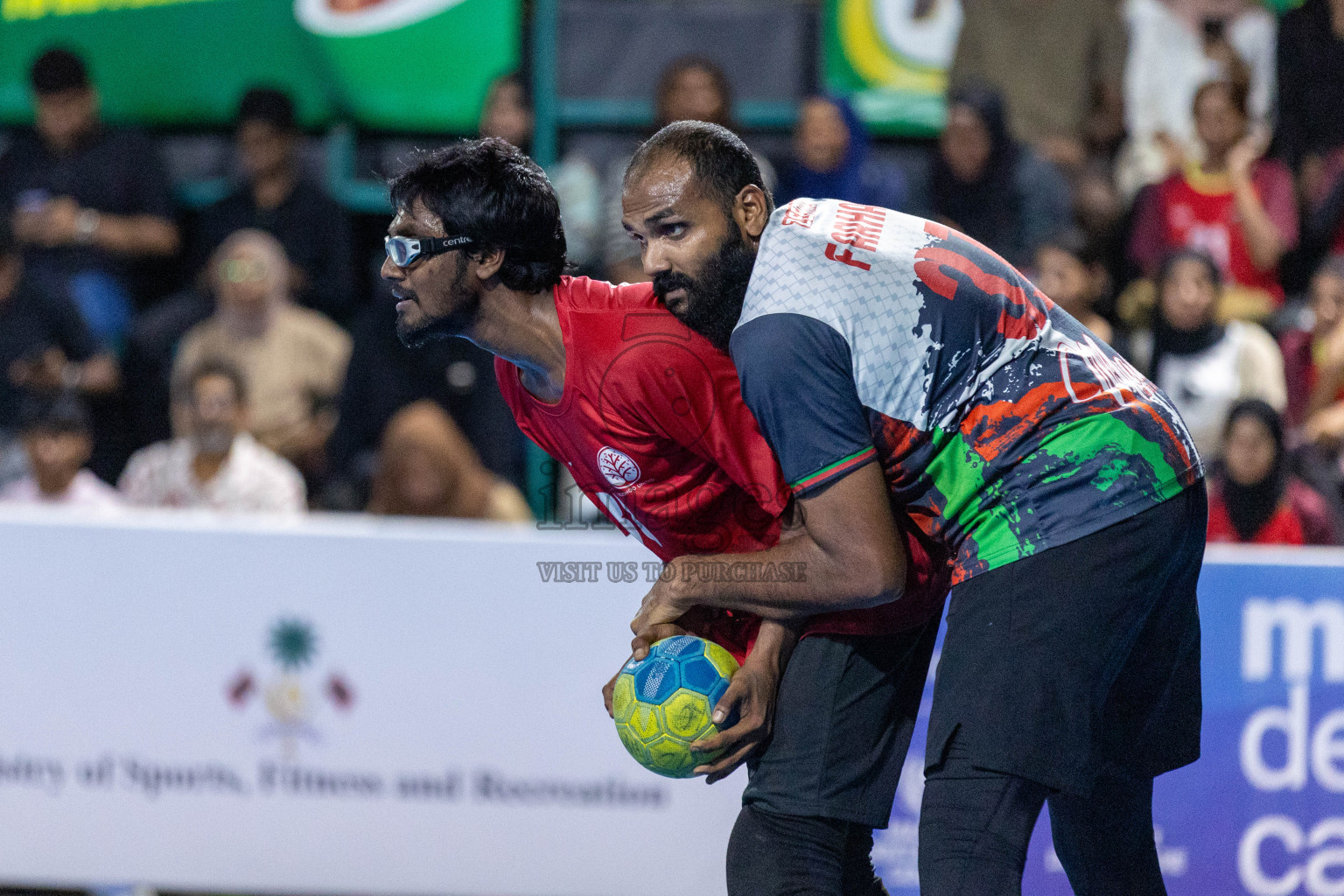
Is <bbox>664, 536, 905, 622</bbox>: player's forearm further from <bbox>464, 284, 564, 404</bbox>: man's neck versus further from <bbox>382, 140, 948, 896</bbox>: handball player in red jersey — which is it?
<bbox>464, 284, 564, 404</bbox>: man's neck

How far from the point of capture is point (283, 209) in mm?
7688

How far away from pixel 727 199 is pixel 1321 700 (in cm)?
300

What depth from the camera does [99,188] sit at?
25.4 ft

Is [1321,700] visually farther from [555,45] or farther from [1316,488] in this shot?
[555,45]

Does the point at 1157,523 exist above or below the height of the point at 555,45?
below

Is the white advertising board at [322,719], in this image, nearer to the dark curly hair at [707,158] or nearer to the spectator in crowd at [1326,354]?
the dark curly hair at [707,158]

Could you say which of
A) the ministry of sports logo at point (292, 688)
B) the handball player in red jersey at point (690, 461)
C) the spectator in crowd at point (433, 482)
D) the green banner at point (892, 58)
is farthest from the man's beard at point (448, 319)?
the green banner at point (892, 58)

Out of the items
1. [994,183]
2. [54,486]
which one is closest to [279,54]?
[54,486]

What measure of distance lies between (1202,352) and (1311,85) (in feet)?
6.15

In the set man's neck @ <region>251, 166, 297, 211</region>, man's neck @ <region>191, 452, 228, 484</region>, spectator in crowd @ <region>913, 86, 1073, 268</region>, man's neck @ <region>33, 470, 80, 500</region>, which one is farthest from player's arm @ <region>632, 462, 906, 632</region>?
man's neck @ <region>251, 166, 297, 211</region>

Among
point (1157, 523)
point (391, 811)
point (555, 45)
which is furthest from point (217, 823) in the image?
point (555, 45)

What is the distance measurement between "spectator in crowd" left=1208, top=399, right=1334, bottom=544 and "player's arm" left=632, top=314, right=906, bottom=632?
3.55 metres

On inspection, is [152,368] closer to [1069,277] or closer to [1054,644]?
[1069,277]

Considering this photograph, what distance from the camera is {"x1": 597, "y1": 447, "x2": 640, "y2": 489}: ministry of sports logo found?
3186 millimetres
